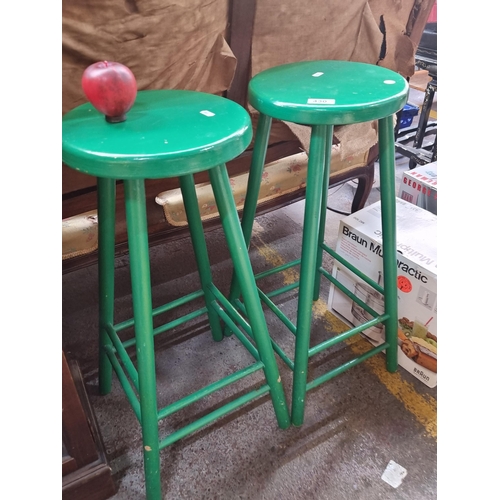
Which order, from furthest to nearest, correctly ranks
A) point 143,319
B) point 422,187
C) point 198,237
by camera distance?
point 422,187 < point 198,237 < point 143,319

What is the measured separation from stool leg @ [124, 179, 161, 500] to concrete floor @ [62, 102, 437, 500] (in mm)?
180

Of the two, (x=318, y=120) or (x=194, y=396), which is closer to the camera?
(x=318, y=120)

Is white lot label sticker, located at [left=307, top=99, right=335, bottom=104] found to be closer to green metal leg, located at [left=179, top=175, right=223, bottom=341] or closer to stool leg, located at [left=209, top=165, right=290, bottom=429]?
stool leg, located at [left=209, top=165, right=290, bottom=429]

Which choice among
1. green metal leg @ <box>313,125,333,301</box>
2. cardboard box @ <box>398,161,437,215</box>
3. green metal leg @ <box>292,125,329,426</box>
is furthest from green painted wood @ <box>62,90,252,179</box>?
cardboard box @ <box>398,161,437,215</box>

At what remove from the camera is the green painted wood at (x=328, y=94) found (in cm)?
92

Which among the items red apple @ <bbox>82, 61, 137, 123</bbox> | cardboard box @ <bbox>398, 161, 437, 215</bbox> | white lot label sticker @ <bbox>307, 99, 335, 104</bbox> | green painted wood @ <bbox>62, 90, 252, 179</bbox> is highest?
red apple @ <bbox>82, 61, 137, 123</bbox>

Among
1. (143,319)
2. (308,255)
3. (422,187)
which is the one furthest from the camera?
(422,187)

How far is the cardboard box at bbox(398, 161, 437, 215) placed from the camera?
74.1 inches

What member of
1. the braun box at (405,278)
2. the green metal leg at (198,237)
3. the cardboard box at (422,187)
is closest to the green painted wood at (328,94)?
the green metal leg at (198,237)

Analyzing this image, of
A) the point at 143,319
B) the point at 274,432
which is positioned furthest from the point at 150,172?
the point at 274,432

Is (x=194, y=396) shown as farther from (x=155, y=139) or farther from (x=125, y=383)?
(x=155, y=139)

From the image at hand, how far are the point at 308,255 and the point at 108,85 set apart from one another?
0.59 metres

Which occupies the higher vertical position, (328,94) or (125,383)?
(328,94)

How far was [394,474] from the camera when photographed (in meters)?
1.21
